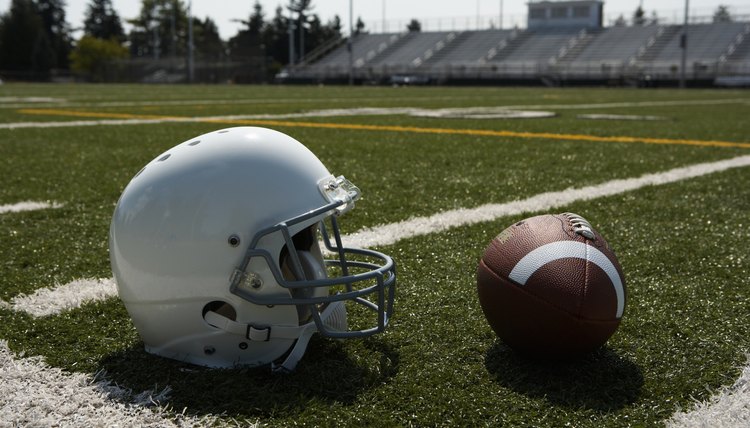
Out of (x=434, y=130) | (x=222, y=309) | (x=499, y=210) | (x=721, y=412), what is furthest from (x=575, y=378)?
(x=434, y=130)

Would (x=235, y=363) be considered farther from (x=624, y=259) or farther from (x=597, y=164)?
(x=597, y=164)

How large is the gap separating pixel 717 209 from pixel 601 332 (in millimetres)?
2424

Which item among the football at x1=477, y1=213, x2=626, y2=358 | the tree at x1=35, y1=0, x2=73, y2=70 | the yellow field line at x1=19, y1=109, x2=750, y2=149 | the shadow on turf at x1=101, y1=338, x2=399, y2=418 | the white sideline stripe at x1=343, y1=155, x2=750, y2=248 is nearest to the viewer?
the shadow on turf at x1=101, y1=338, x2=399, y2=418

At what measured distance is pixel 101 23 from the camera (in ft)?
275

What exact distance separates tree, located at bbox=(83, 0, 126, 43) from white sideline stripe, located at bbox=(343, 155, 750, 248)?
8524 cm

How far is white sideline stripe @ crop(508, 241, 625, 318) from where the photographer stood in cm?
194

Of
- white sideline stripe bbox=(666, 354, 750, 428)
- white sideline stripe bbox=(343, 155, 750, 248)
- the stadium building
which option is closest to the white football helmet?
white sideline stripe bbox=(666, 354, 750, 428)

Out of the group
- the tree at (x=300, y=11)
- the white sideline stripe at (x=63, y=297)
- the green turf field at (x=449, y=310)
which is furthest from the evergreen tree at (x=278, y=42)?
the white sideline stripe at (x=63, y=297)

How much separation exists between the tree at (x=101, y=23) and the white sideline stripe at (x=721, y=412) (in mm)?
88049

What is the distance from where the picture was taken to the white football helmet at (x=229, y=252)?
1.82m

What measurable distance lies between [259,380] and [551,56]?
43608 mm

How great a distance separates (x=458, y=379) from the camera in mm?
1873

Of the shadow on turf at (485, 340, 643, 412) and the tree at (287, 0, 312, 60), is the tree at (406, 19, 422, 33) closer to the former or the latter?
the tree at (287, 0, 312, 60)

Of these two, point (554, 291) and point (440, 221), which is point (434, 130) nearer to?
point (440, 221)
